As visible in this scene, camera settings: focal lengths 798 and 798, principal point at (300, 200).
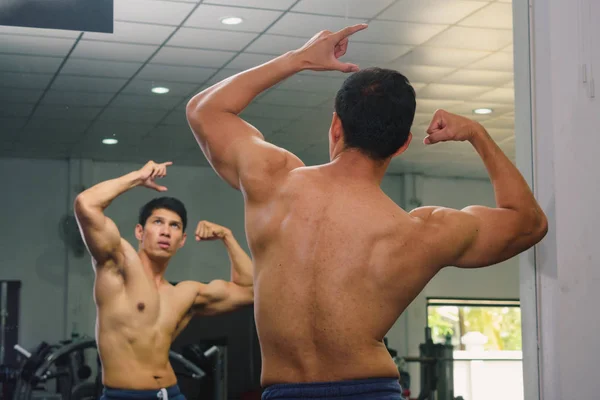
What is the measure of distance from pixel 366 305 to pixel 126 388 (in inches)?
80.0

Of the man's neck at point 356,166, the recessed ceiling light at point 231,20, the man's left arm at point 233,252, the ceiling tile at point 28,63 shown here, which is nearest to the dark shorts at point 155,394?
the man's left arm at point 233,252

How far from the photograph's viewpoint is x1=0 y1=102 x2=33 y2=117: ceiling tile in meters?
3.21

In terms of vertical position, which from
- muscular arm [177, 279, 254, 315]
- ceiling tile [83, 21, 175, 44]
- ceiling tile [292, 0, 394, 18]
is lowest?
muscular arm [177, 279, 254, 315]

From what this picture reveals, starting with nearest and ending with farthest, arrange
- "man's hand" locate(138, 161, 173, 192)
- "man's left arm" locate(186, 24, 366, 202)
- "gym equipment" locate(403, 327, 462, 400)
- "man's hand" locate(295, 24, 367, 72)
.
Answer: "man's left arm" locate(186, 24, 366, 202) → "man's hand" locate(295, 24, 367, 72) → "man's hand" locate(138, 161, 173, 192) → "gym equipment" locate(403, 327, 462, 400)

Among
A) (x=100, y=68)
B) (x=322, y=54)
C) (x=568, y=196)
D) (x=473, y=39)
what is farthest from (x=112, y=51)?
(x=568, y=196)

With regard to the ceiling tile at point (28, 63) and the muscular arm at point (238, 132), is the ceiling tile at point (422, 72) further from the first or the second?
the muscular arm at point (238, 132)

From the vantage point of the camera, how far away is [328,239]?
1.84m

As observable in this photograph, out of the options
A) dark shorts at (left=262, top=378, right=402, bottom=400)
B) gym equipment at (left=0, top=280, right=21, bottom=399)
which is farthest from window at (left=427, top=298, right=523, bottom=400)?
gym equipment at (left=0, top=280, right=21, bottom=399)

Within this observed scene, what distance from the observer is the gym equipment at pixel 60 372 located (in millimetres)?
3182

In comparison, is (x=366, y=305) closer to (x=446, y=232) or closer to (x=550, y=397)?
(x=446, y=232)

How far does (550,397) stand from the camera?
2.62 metres

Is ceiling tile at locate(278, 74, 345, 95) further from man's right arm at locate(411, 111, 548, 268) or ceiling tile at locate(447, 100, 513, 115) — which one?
man's right arm at locate(411, 111, 548, 268)

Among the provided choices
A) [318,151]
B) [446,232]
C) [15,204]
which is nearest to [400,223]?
[446,232]

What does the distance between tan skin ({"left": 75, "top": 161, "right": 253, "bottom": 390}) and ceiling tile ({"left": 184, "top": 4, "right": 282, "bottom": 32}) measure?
60cm
